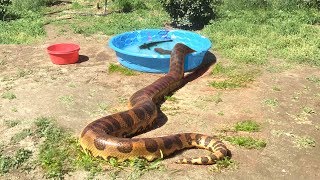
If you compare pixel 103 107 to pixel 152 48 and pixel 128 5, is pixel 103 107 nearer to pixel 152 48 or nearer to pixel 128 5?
pixel 152 48

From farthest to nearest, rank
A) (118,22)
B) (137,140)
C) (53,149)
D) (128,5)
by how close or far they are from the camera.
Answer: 1. (128,5)
2. (118,22)
3. (53,149)
4. (137,140)

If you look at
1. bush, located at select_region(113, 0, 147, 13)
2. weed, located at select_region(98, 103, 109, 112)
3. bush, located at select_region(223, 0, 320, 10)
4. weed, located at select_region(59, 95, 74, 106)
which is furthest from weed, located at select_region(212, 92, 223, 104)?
bush, located at select_region(113, 0, 147, 13)

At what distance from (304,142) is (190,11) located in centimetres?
752

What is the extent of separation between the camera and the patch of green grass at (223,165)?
563 centimetres

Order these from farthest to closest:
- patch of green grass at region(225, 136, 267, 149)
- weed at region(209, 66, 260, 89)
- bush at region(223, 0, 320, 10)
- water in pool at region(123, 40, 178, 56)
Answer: bush at region(223, 0, 320, 10)
water in pool at region(123, 40, 178, 56)
weed at region(209, 66, 260, 89)
patch of green grass at region(225, 136, 267, 149)

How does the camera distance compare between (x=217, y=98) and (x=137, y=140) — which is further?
(x=217, y=98)

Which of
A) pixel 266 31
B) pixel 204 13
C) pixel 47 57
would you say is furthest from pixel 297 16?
pixel 47 57

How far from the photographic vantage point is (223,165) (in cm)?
568

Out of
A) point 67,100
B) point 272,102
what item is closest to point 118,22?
point 67,100

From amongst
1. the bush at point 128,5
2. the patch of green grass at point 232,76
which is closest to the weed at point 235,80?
the patch of green grass at point 232,76

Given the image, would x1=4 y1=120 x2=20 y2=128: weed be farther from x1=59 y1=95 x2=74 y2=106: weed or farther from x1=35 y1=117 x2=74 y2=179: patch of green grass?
x1=59 y1=95 x2=74 y2=106: weed

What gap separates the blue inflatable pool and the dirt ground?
0.99ft

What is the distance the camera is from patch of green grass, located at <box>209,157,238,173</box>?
5629mm

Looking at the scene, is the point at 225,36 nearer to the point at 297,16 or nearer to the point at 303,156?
the point at 297,16
